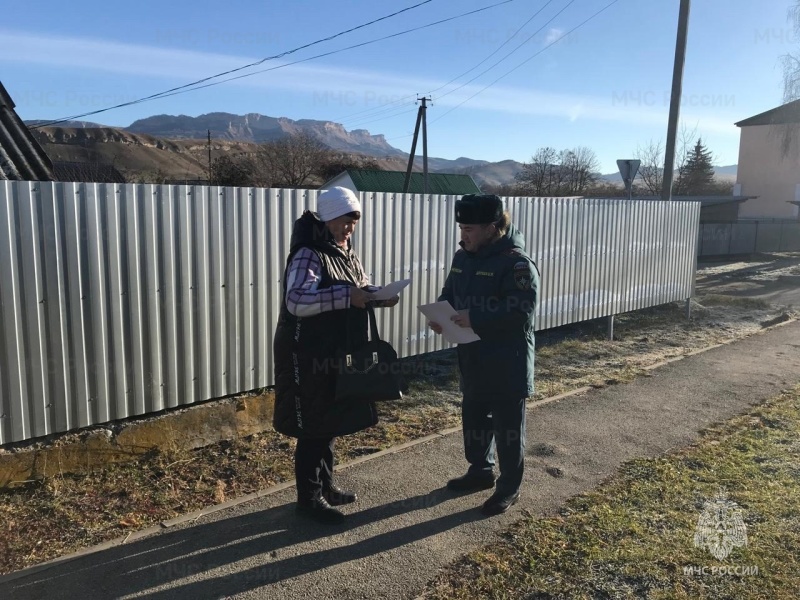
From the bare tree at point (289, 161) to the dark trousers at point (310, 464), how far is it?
44.7 m

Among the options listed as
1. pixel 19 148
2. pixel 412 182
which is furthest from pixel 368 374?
pixel 412 182

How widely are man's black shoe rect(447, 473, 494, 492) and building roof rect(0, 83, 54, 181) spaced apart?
430 centimetres

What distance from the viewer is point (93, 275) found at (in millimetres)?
3961

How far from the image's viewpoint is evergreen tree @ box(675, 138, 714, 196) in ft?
219

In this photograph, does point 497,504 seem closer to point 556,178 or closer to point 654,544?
point 654,544

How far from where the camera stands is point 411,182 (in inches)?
1391

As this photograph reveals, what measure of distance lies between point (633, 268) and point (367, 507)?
23.6ft

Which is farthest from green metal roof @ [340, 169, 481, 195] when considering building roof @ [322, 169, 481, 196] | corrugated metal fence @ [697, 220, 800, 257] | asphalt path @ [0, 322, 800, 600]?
asphalt path @ [0, 322, 800, 600]

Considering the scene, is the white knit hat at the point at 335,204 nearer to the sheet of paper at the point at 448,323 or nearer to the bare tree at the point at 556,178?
the sheet of paper at the point at 448,323

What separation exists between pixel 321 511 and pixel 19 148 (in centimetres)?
474

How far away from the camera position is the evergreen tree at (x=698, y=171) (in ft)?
219

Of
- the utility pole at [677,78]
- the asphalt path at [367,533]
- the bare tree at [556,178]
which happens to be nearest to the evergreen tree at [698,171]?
the bare tree at [556,178]

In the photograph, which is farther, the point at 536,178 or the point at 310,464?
the point at 536,178

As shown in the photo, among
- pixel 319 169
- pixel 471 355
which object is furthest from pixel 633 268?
pixel 319 169
